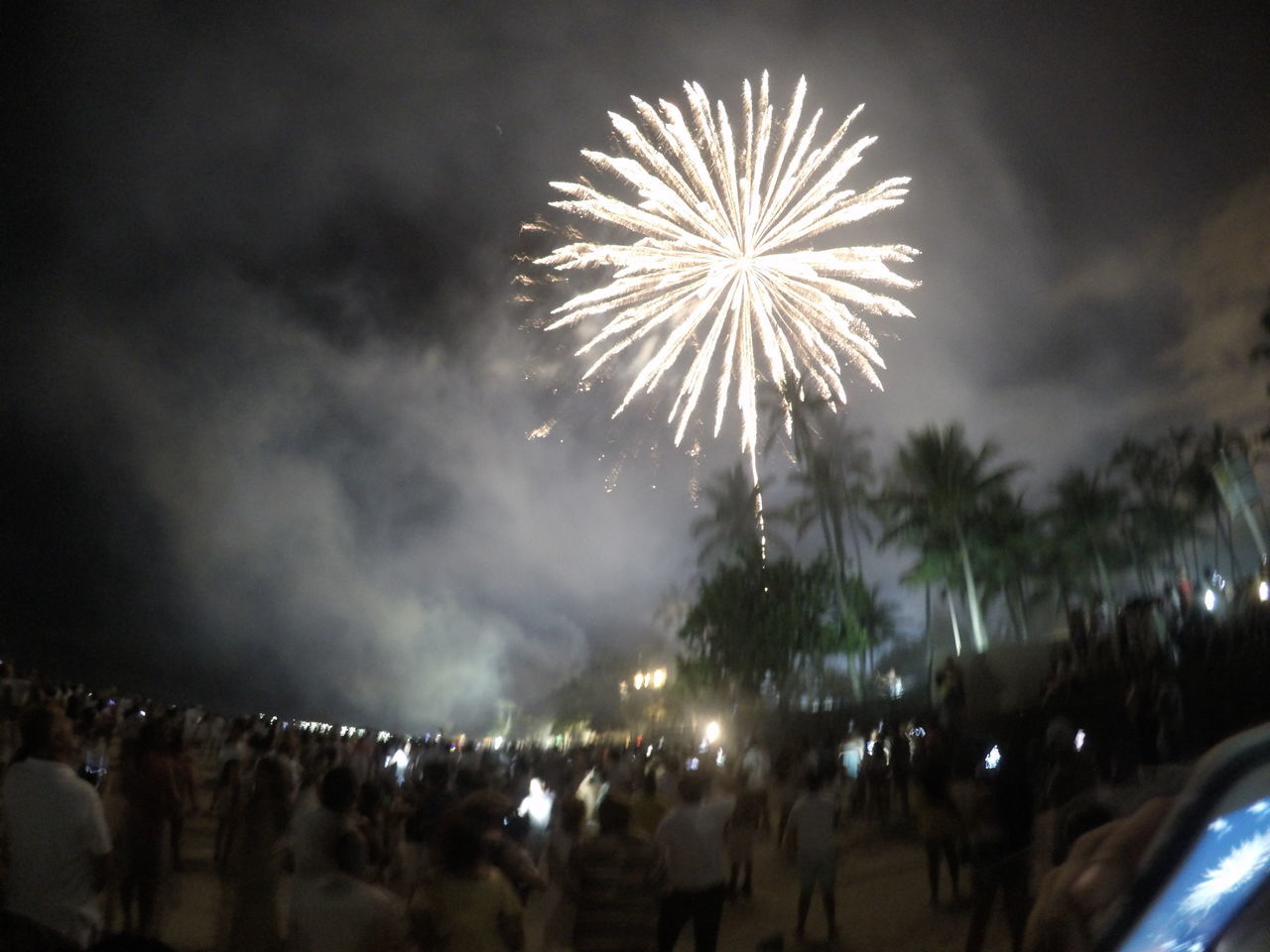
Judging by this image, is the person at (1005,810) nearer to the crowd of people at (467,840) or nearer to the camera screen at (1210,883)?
the crowd of people at (467,840)

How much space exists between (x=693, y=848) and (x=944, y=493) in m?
41.7

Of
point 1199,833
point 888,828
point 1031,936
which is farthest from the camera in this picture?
point 888,828

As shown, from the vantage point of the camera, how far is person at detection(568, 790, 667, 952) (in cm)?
485

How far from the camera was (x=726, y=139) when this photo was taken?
864 inches

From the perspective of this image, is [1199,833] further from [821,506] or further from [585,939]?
[821,506]

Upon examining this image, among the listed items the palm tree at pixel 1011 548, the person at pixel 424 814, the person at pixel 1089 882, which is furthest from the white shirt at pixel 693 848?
the palm tree at pixel 1011 548

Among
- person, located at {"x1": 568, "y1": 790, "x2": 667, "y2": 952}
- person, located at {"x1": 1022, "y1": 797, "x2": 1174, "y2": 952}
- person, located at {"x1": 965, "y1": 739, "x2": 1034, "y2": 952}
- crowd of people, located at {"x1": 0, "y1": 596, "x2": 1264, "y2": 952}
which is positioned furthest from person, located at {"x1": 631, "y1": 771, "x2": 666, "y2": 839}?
person, located at {"x1": 1022, "y1": 797, "x2": 1174, "y2": 952}

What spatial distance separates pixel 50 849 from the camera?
4.00 meters

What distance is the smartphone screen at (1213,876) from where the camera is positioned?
4.57ft

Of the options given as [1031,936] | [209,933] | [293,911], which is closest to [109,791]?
[209,933]

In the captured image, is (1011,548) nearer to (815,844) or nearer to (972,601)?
(972,601)

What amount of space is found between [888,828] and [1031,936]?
14224 mm

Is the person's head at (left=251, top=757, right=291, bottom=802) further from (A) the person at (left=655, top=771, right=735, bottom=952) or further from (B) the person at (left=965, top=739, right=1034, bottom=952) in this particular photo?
(B) the person at (left=965, top=739, right=1034, bottom=952)

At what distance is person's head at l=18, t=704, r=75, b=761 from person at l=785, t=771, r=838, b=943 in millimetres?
6002
